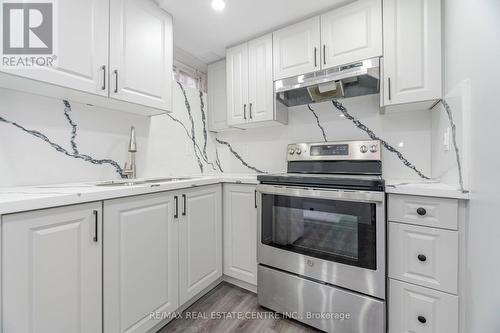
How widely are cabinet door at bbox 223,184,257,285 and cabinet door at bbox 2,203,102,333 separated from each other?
1.05 meters

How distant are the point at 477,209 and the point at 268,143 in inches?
65.5

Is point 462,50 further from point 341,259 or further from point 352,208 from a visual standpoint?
point 341,259

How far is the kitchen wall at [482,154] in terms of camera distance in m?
0.78

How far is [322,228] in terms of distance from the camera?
1.48 metres

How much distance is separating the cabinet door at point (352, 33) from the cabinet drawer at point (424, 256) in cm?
119

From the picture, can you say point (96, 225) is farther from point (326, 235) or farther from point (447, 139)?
point (447, 139)

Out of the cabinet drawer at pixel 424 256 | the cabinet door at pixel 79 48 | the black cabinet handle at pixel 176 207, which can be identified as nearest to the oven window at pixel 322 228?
the cabinet drawer at pixel 424 256

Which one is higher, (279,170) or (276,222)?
(279,170)

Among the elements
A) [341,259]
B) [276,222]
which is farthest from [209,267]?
[341,259]

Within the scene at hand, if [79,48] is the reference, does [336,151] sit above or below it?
below

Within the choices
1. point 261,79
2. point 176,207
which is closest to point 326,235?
point 176,207

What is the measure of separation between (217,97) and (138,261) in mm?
1896

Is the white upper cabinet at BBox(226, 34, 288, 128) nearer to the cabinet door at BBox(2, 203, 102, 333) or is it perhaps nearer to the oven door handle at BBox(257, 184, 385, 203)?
the oven door handle at BBox(257, 184, 385, 203)

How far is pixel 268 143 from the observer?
7.67ft
